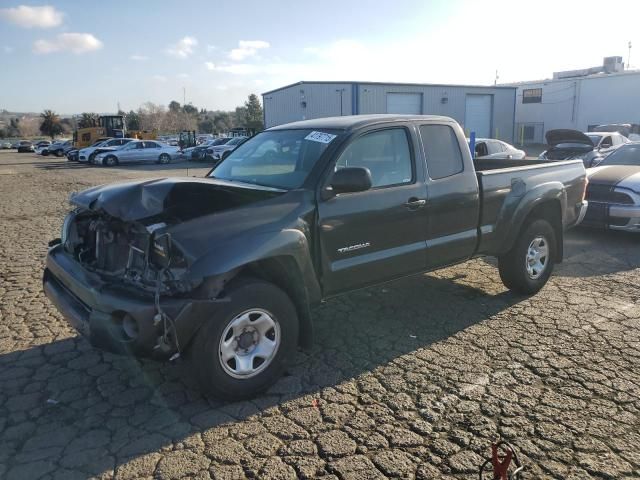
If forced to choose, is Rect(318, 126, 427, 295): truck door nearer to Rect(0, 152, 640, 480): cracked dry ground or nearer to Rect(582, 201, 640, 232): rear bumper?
Rect(0, 152, 640, 480): cracked dry ground

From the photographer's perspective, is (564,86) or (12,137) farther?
(12,137)

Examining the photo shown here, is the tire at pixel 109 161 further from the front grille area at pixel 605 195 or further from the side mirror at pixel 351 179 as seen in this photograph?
the side mirror at pixel 351 179

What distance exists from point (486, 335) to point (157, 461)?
2992mm

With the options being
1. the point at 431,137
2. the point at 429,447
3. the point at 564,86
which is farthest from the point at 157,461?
the point at 564,86

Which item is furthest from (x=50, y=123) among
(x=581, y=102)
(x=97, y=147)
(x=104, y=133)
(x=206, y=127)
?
(x=581, y=102)

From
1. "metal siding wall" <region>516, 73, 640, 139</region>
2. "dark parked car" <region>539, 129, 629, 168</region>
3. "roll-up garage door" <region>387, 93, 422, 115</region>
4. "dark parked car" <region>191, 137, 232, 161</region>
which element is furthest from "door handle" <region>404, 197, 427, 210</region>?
"metal siding wall" <region>516, 73, 640, 139</region>

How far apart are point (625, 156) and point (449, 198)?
681cm

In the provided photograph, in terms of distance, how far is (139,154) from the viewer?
32000 mm

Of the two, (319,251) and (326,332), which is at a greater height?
(319,251)

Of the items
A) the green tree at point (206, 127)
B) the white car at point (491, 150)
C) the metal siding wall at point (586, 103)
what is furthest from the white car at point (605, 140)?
the green tree at point (206, 127)

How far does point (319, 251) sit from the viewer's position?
396 cm

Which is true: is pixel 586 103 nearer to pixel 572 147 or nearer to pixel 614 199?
pixel 572 147

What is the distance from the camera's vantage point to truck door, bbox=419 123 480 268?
4754mm

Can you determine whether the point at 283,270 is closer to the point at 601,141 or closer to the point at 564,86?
the point at 601,141
